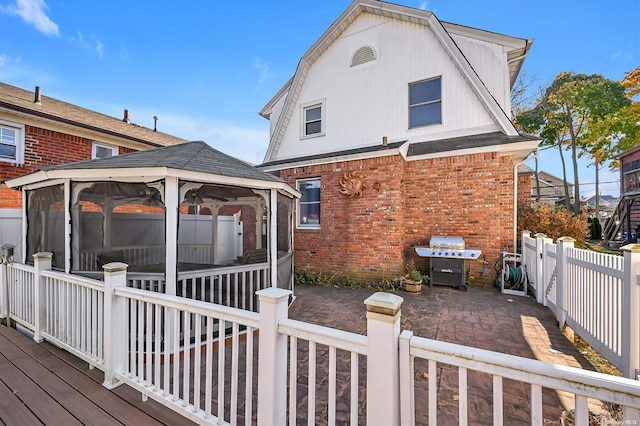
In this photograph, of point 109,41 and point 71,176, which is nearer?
point 71,176

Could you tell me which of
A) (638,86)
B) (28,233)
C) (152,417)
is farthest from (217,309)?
(638,86)

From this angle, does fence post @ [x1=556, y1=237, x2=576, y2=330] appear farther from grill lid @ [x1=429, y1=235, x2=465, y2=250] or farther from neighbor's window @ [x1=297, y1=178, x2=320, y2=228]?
neighbor's window @ [x1=297, y1=178, x2=320, y2=228]

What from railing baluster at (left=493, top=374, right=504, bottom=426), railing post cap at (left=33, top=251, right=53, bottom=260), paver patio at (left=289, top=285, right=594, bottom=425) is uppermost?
railing post cap at (left=33, top=251, right=53, bottom=260)

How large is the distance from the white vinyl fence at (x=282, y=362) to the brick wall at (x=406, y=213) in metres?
4.06

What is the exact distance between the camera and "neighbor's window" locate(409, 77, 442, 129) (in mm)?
7992

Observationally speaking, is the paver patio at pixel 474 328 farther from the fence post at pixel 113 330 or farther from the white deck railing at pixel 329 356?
the fence post at pixel 113 330

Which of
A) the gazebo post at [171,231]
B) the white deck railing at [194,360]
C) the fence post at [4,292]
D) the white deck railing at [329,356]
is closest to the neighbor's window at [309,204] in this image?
the gazebo post at [171,231]

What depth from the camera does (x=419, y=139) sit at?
819cm

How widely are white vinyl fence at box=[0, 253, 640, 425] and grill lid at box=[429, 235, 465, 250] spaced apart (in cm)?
395

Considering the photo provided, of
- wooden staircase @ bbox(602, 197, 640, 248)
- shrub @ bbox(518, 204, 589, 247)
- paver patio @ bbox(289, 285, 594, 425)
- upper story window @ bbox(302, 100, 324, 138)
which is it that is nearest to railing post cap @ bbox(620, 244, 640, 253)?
paver patio @ bbox(289, 285, 594, 425)

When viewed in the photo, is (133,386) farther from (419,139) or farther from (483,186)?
(419,139)

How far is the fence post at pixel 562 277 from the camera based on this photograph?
4.26 metres

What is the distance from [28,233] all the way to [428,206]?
340 inches

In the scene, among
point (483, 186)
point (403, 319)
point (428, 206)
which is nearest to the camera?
point (403, 319)
